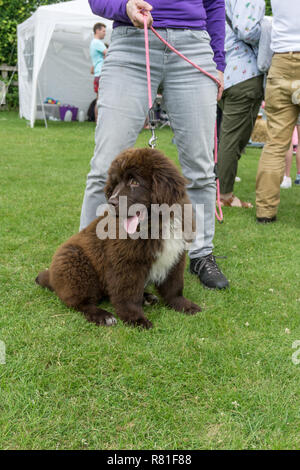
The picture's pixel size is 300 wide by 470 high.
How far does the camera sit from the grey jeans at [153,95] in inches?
107

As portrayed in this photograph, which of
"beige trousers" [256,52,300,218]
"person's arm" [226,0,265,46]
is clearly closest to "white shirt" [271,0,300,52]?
"beige trousers" [256,52,300,218]

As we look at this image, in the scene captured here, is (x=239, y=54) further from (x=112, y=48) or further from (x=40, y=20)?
(x=40, y=20)

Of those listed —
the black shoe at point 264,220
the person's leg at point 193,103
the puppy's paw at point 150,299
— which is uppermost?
the person's leg at point 193,103

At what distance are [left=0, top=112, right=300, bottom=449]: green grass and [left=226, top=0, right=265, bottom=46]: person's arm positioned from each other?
270 centimetres

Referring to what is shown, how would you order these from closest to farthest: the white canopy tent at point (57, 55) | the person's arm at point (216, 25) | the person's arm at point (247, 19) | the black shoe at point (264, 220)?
1. the person's arm at point (216, 25)
2. the person's arm at point (247, 19)
3. the black shoe at point (264, 220)
4. the white canopy tent at point (57, 55)

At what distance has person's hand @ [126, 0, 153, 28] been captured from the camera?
2.45 m

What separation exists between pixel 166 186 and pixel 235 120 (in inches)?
125

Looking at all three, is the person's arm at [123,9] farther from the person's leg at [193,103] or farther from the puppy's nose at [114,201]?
the puppy's nose at [114,201]

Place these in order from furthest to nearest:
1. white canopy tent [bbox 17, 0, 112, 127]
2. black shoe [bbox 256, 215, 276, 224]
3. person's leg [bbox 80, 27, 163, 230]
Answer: white canopy tent [bbox 17, 0, 112, 127] → black shoe [bbox 256, 215, 276, 224] → person's leg [bbox 80, 27, 163, 230]

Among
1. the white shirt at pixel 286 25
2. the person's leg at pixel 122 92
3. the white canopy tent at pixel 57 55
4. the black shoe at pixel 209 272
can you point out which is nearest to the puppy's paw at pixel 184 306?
the black shoe at pixel 209 272

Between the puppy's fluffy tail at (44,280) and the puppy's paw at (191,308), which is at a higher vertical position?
the puppy's fluffy tail at (44,280)

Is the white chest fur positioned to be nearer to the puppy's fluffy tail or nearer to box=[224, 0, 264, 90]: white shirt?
the puppy's fluffy tail

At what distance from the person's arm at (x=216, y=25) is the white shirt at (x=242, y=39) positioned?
1910 mm

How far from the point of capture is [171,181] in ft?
7.82
